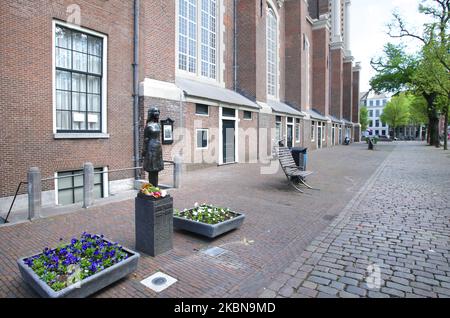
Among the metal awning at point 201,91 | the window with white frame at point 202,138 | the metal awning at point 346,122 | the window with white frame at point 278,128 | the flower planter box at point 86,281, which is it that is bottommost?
the flower planter box at point 86,281

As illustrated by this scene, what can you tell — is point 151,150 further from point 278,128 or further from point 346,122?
point 346,122

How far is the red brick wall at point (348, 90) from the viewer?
5288cm

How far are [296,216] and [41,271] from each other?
16.6ft

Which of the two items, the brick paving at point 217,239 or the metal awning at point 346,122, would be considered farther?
the metal awning at point 346,122

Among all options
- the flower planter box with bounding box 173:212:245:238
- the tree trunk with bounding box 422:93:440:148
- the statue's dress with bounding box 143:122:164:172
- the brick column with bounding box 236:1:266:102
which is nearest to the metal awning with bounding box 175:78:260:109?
the brick column with bounding box 236:1:266:102


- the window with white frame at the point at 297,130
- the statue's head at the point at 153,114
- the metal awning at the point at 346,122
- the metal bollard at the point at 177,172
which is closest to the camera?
the statue's head at the point at 153,114

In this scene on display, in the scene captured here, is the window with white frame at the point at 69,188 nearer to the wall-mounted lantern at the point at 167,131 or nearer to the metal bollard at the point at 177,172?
the metal bollard at the point at 177,172

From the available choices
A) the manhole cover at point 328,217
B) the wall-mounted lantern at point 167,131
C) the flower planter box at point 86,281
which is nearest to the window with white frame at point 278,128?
the wall-mounted lantern at point 167,131

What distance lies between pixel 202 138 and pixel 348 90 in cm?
4744

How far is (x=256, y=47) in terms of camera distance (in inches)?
774

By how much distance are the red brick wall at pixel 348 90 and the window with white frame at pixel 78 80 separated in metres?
51.7

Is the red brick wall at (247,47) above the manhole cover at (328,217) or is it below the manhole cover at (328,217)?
above

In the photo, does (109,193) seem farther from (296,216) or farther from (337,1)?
(337,1)

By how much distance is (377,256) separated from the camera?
445 cm
